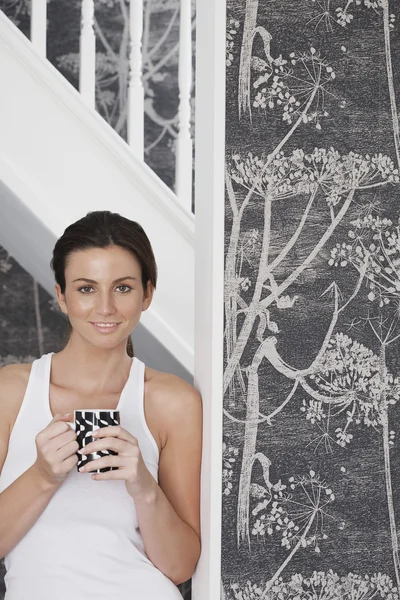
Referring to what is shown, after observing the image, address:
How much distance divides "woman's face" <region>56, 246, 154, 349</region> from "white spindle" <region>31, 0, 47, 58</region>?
2.70 feet

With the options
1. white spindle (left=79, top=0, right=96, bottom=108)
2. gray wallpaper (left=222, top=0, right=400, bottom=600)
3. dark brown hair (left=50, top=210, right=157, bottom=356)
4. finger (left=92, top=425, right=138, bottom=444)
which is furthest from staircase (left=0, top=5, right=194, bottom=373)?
finger (left=92, top=425, right=138, bottom=444)

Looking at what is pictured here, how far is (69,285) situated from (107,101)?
197cm

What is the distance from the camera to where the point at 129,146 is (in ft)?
6.75

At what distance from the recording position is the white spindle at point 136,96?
2.07m

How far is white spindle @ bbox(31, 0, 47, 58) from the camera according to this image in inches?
78.2

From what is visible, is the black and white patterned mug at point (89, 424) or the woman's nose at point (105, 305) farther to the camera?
the woman's nose at point (105, 305)

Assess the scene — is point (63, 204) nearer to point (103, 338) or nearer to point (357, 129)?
point (103, 338)

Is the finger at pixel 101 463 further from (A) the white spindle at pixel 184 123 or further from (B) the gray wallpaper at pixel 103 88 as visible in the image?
(B) the gray wallpaper at pixel 103 88

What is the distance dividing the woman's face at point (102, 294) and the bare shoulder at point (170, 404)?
0.38 feet

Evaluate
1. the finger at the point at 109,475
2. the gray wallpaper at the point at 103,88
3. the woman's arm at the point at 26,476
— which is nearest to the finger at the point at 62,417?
the woman's arm at the point at 26,476

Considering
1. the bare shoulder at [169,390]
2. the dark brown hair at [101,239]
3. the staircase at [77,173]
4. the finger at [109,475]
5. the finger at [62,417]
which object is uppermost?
the staircase at [77,173]

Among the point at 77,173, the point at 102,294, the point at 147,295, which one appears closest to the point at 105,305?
the point at 102,294

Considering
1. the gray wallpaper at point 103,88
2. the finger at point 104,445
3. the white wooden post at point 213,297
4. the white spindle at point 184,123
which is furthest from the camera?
the gray wallpaper at point 103,88

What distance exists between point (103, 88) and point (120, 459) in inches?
91.5
